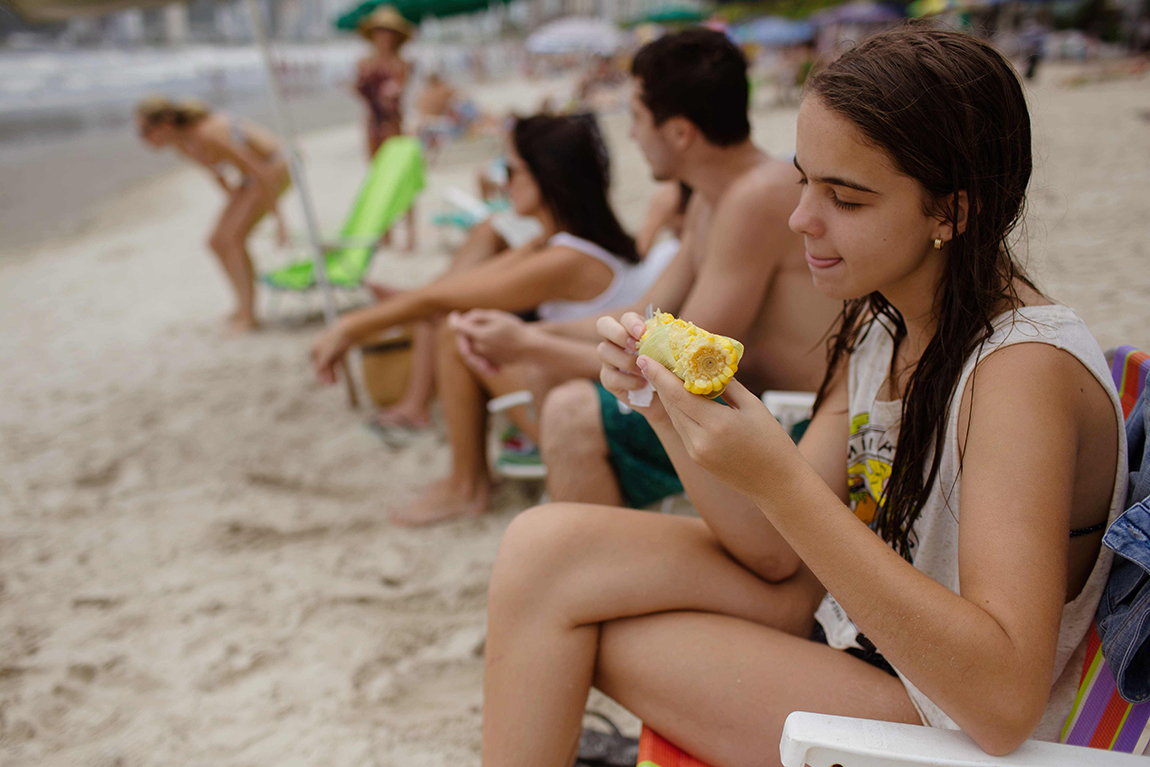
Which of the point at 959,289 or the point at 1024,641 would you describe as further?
the point at 959,289

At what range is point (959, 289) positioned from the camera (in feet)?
3.71

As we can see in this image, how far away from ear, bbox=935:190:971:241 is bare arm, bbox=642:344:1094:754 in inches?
7.5

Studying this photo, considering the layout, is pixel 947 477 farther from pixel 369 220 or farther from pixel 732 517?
pixel 369 220

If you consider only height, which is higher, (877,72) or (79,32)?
(79,32)

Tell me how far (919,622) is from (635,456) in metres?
1.22

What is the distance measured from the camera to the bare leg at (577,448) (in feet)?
6.95

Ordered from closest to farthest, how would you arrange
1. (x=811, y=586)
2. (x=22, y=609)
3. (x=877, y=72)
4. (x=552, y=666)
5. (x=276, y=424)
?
(x=877, y=72) → (x=552, y=666) → (x=811, y=586) → (x=22, y=609) → (x=276, y=424)

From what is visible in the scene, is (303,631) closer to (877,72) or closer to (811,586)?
(811,586)

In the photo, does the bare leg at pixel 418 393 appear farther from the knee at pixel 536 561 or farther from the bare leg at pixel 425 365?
the knee at pixel 536 561

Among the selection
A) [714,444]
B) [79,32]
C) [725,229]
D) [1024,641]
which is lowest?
[1024,641]

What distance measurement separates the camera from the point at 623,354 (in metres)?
1.30

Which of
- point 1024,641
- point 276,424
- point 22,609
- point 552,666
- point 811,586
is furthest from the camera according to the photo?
point 276,424

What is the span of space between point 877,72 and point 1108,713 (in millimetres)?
1037

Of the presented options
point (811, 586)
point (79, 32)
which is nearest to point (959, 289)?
point (811, 586)
